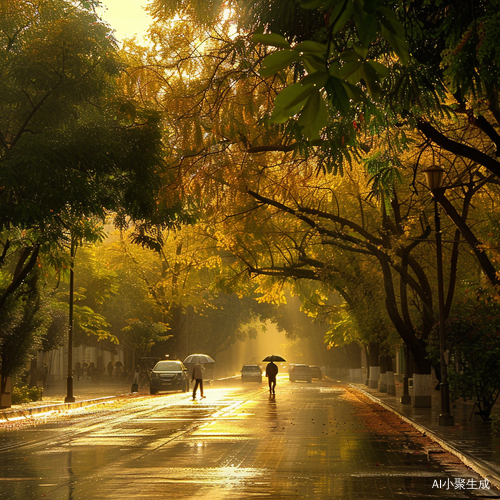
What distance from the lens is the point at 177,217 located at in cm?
2617

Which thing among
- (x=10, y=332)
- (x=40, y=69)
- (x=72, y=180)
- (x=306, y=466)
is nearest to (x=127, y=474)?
(x=306, y=466)

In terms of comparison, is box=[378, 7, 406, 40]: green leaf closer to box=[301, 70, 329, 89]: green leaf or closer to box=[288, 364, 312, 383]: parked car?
box=[301, 70, 329, 89]: green leaf

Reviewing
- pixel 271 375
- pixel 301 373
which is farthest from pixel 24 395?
pixel 301 373

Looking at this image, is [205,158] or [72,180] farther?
[72,180]

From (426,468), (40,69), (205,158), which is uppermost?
(40,69)

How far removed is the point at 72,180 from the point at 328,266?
15.5 meters

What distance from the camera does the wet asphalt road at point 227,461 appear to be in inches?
409

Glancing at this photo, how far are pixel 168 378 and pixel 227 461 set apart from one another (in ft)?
100

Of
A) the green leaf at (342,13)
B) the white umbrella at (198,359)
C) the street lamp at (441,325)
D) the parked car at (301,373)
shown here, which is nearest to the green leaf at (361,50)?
the green leaf at (342,13)

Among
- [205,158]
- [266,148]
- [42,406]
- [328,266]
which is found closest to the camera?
[205,158]

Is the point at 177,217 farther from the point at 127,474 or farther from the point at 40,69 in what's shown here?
the point at 127,474

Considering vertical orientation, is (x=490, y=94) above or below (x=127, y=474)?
above

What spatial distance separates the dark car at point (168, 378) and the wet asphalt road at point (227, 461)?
18914mm

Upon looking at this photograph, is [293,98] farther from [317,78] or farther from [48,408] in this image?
[48,408]
